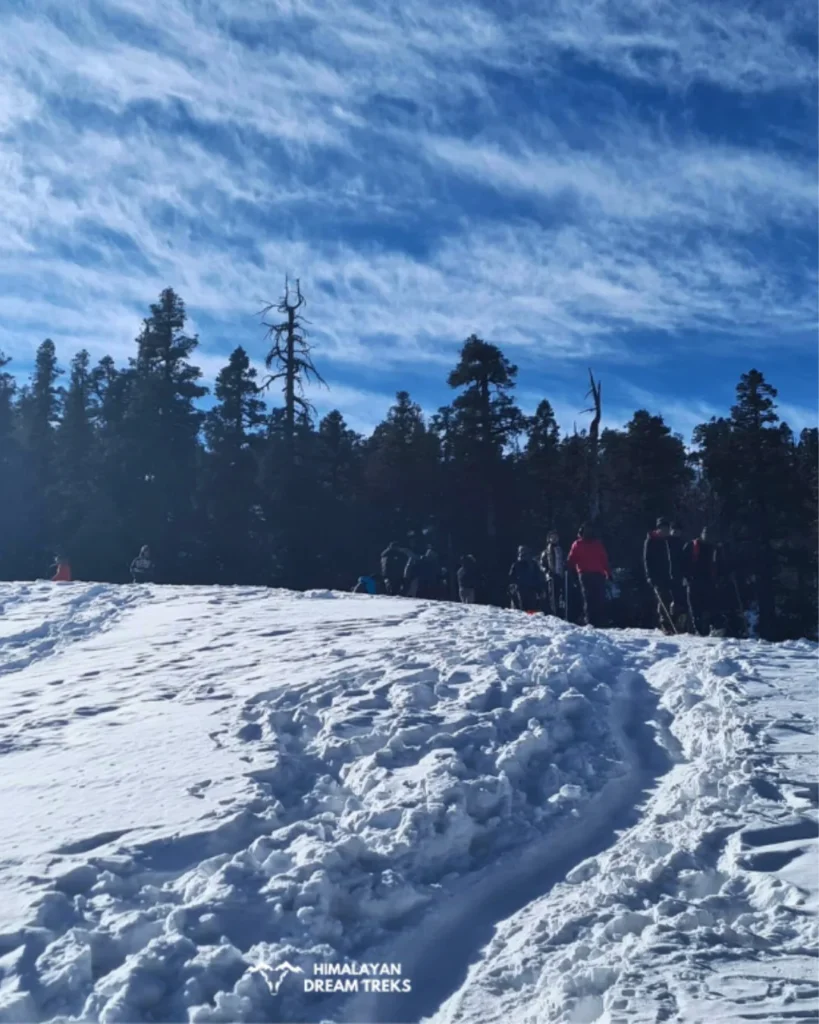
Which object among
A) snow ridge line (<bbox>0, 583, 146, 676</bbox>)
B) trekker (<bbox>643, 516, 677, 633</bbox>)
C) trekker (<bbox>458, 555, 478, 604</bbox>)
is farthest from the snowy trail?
trekker (<bbox>458, 555, 478, 604</bbox>)

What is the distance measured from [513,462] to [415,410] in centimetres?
664

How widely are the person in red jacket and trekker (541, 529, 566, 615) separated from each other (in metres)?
1.55

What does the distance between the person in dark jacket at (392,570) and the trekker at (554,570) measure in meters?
3.06

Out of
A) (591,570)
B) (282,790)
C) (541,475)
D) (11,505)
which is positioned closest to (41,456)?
(11,505)

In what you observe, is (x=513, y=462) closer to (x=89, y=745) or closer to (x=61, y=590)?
(x=61, y=590)

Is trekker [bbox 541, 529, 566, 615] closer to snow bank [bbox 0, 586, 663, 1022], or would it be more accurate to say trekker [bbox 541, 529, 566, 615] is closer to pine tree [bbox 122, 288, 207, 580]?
snow bank [bbox 0, 586, 663, 1022]

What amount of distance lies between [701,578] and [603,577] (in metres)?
1.62

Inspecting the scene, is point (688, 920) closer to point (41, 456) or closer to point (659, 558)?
point (659, 558)

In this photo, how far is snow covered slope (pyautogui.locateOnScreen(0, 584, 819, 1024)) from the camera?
4957mm

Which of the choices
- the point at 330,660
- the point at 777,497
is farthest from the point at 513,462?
the point at 330,660

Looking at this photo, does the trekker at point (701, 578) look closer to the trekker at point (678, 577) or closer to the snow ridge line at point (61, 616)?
the trekker at point (678, 577)

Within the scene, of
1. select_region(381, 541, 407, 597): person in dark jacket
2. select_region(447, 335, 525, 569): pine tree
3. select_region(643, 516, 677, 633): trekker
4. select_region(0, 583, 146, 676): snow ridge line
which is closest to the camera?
select_region(0, 583, 146, 676): snow ridge line

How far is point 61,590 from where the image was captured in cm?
1969

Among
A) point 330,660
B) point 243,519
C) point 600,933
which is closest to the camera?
point 600,933
